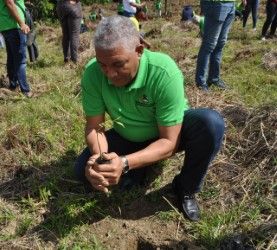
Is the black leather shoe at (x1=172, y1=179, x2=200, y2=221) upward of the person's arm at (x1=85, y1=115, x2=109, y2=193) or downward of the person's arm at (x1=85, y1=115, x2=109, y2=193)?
downward

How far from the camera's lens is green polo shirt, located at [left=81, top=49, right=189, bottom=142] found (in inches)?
94.7

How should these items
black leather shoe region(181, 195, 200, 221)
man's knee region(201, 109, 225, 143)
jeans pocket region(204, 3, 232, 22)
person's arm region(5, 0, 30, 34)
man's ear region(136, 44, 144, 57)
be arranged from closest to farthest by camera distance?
1. man's ear region(136, 44, 144, 57)
2. man's knee region(201, 109, 225, 143)
3. black leather shoe region(181, 195, 200, 221)
4. jeans pocket region(204, 3, 232, 22)
5. person's arm region(5, 0, 30, 34)

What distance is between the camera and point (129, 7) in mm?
7586

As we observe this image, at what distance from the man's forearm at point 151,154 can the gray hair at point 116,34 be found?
1.98ft

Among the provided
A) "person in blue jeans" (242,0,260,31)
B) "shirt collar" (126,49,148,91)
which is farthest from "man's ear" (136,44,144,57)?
"person in blue jeans" (242,0,260,31)

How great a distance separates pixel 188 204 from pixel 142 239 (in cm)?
40

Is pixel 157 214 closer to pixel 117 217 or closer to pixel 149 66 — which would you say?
pixel 117 217

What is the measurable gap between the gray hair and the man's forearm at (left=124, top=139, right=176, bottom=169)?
0.60 m

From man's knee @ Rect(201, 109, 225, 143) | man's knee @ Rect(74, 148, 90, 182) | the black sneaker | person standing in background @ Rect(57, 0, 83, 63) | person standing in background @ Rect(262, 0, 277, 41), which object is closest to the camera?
man's knee @ Rect(201, 109, 225, 143)

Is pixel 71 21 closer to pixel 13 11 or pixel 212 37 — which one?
pixel 13 11

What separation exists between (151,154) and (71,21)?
4.65 m

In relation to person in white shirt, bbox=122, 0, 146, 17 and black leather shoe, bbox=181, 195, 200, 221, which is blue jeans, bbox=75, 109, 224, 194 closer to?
black leather shoe, bbox=181, 195, 200, 221

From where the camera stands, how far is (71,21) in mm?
6523

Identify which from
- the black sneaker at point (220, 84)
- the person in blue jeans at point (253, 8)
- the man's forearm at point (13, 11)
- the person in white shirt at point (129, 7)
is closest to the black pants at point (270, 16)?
the person in blue jeans at point (253, 8)
